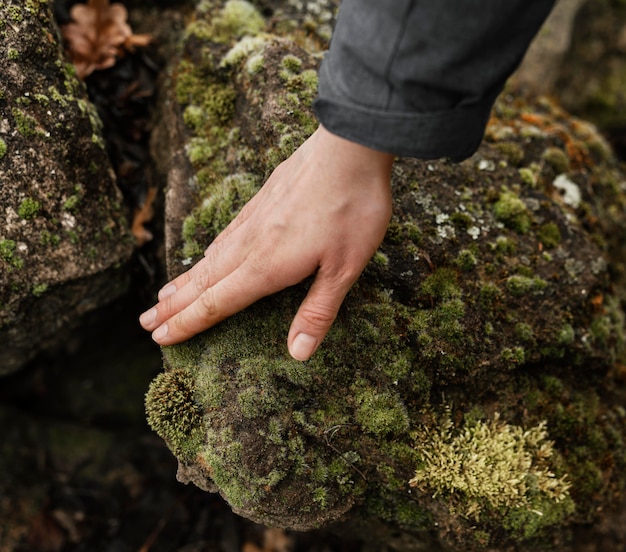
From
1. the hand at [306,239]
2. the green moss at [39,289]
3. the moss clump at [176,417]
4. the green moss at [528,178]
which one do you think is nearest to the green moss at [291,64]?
the hand at [306,239]

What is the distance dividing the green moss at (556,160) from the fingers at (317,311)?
115 inches

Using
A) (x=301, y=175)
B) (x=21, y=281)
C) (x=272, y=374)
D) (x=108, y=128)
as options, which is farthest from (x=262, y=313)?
(x=108, y=128)

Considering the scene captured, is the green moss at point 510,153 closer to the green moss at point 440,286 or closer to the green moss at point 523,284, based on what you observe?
the green moss at point 523,284

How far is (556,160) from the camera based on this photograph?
497cm

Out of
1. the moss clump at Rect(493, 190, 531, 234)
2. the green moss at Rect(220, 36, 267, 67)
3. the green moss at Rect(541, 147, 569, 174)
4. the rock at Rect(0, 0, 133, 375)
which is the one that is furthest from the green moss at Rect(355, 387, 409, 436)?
the green moss at Rect(220, 36, 267, 67)

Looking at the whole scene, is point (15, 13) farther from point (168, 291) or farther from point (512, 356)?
point (512, 356)

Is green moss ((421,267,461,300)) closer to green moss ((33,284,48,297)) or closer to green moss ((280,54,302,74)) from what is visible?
green moss ((280,54,302,74))

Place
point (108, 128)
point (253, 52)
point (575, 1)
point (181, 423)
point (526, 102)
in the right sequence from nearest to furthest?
1. point (181, 423)
2. point (253, 52)
3. point (108, 128)
4. point (526, 102)
5. point (575, 1)

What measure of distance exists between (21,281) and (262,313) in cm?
175

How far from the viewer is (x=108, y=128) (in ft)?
16.3

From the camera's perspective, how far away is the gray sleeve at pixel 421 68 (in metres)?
2.15

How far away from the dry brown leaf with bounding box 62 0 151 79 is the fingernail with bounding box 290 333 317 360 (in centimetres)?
337

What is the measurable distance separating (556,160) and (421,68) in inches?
132

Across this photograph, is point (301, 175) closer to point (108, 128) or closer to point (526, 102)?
point (108, 128)
